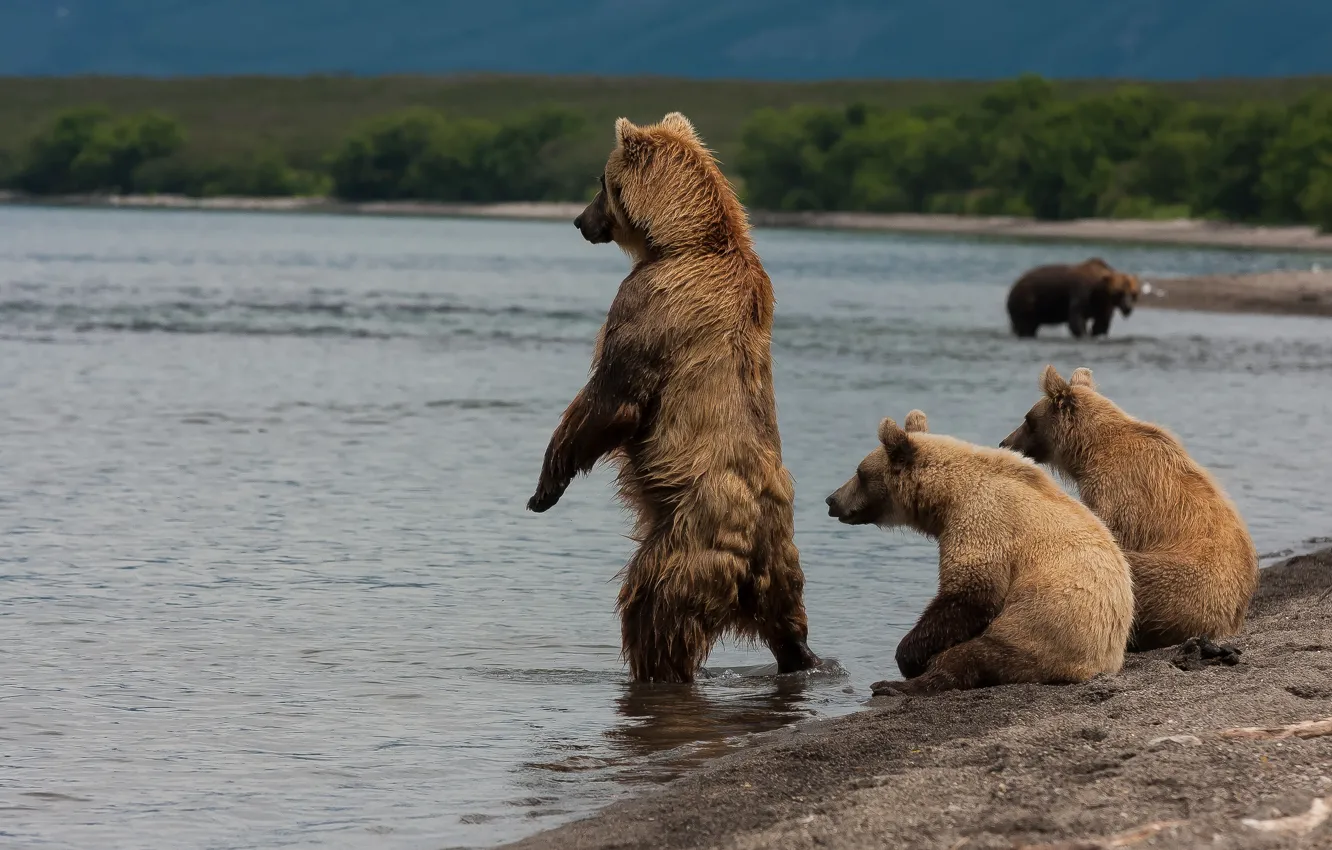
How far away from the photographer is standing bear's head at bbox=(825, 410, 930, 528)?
24.2 ft

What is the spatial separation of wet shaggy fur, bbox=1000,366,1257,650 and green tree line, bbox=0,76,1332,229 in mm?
74054

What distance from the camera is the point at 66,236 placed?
244 feet

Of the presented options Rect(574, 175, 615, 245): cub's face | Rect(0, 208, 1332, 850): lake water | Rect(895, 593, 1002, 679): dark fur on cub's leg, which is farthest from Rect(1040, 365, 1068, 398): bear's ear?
Rect(574, 175, 615, 245): cub's face

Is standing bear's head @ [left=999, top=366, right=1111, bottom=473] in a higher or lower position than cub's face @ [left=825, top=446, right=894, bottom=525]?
higher

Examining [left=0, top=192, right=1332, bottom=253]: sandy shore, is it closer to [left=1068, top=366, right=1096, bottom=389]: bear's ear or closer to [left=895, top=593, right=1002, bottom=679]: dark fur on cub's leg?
[left=1068, top=366, right=1096, bottom=389]: bear's ear

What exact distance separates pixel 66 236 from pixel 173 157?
209 feet

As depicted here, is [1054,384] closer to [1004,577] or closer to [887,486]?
[887,486]

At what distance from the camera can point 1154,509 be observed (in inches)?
302

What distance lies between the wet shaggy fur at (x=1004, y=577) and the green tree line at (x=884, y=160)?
246ft

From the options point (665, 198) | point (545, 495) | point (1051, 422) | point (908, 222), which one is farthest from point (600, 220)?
point (908, 222)

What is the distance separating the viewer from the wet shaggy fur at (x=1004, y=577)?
6828 mm

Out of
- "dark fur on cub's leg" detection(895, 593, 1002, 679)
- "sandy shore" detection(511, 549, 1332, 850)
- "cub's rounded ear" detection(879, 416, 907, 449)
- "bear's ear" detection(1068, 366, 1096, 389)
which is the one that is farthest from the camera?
"bear's ear" detection(1068, 366, 1096, 389)

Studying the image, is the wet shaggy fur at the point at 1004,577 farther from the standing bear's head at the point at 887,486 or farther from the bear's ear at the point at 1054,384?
the bear's ear at the point at 1054,384

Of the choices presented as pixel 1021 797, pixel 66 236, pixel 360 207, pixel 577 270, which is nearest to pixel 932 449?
pixel 1021 797
